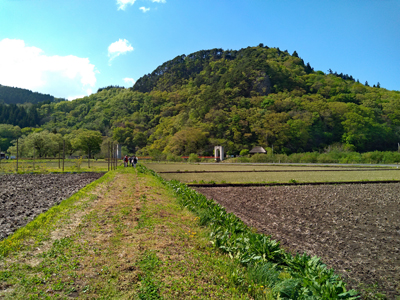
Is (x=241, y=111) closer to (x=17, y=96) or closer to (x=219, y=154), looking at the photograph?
(x=219, y=154)

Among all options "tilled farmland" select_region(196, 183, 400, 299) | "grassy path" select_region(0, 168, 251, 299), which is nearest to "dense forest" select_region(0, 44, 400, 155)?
"tilled farmland" select_region(196, 183, 400, 299)

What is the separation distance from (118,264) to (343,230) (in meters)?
5.13

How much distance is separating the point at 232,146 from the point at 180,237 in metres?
71.3

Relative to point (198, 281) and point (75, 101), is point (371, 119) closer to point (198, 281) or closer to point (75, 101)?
point (198, 281)

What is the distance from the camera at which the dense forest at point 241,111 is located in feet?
260

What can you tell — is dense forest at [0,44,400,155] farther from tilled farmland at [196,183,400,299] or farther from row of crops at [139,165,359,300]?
row of crops at [139,165,359,300]

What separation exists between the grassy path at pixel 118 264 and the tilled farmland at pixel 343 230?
178 cm

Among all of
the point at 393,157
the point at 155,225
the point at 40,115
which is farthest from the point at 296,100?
the point at 40,115

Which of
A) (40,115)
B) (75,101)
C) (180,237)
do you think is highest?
(75,101)

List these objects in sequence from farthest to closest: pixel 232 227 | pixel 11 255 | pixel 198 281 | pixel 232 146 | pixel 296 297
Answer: pixel 232 146 → pixel 232 227 → pixel 11 255 → pixel 198 281 → pixel 296 297

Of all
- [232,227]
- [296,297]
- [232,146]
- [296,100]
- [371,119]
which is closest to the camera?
[296,297]

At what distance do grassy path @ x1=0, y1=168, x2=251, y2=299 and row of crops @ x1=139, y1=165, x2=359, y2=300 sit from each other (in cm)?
23

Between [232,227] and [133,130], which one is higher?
[133,130]

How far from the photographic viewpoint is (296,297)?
2.76 meters
